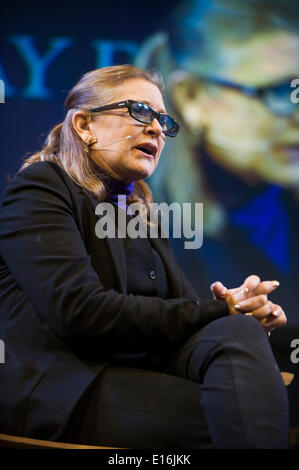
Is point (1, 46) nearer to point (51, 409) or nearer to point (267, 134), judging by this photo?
point (267, 134)

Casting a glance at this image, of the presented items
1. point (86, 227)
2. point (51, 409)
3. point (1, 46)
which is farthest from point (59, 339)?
point (1, 46)

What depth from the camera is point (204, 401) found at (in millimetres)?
958

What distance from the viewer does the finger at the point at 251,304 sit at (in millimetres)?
1173

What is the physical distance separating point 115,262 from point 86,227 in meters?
0.12

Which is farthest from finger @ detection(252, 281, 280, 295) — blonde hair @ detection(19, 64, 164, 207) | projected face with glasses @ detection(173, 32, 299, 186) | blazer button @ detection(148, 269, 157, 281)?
projected face with glasses @ detection(173, 32, 299, 186)

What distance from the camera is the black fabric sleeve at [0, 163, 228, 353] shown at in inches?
41.1

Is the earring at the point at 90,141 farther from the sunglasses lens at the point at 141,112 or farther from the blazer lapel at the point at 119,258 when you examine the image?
the blazer lapel at the point at 119,258

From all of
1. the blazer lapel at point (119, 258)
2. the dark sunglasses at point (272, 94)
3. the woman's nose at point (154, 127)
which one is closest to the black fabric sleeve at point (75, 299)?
the blazer lapel at point (119, 258)

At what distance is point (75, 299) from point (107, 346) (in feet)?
0.42

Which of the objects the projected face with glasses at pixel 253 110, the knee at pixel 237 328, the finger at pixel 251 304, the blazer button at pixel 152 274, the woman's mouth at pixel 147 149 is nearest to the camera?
the knee at pixel 237 328

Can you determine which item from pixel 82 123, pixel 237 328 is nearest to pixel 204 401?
pixel 237 328

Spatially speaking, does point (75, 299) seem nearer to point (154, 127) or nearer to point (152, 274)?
point (152, 274)

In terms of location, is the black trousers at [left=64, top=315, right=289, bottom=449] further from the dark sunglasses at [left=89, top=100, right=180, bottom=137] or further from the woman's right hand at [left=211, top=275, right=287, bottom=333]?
the dark sunglasses at [left=89, top=100, right=180, bottom=137]

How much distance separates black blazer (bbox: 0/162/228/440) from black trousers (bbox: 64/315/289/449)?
0.16 ft
